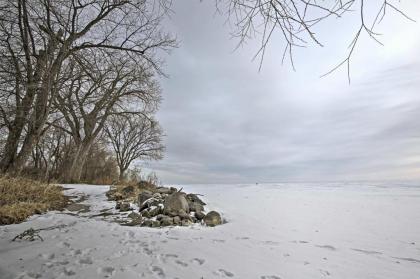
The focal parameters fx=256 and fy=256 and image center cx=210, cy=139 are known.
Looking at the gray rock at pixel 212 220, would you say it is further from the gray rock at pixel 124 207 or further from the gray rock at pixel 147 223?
the gray rock at pixel 124 207

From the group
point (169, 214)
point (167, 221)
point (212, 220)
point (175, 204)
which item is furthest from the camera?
point (175, 204)

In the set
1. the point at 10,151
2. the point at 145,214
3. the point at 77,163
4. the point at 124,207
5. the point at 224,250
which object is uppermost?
the point at 77,163

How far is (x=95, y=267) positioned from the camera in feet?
10.2

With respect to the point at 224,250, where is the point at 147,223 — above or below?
above

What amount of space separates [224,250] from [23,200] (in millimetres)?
5842

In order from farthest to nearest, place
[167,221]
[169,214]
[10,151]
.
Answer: [10,151], [169,214], [167,221]

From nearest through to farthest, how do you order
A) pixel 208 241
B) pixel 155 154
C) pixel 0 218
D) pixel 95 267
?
pixel 95 267 < pixel 208 241 < pixel 0 218 < pixel 155 154

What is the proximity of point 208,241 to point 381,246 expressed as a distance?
2.95 m

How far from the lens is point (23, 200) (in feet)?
22.2

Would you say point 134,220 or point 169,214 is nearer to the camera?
point 134,220

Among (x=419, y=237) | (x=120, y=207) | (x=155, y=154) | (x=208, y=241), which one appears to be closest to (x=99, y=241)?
(x=208, y=241)

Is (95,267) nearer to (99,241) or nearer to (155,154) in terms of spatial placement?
(99,241)

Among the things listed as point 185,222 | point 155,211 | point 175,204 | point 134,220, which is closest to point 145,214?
point 155,211

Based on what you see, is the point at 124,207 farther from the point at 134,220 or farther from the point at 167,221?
the point at 167,221
